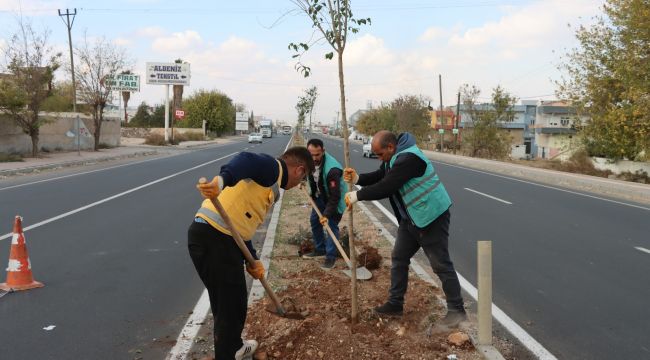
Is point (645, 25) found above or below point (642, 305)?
above

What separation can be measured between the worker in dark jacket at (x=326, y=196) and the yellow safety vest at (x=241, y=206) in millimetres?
1961

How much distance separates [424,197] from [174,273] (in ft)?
11.0

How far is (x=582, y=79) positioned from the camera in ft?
78.2

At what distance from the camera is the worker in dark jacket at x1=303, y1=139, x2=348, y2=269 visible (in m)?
5.47

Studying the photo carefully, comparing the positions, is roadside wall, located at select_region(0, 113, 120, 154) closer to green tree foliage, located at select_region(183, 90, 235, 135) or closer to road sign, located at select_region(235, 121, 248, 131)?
green tree foliage, located at select_region(183, 90, 235, 135)

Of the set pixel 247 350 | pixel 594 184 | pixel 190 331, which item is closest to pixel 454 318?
pixel 247 350

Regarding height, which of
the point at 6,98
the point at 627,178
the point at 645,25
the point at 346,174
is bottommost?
the point at 627,178

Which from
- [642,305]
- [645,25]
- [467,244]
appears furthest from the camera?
[645,25]

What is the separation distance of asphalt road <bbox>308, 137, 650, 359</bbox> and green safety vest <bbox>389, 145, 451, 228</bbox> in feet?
4.50

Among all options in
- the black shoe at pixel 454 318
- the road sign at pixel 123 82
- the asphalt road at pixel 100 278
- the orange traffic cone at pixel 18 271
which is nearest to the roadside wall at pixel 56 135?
the road sign at pixel 123 82

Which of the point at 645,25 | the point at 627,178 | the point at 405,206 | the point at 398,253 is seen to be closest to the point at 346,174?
the point at 405,206

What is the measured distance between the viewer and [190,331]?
4.14 metres

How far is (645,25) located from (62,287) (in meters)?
21.2

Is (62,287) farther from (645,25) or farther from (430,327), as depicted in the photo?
(645,25)
